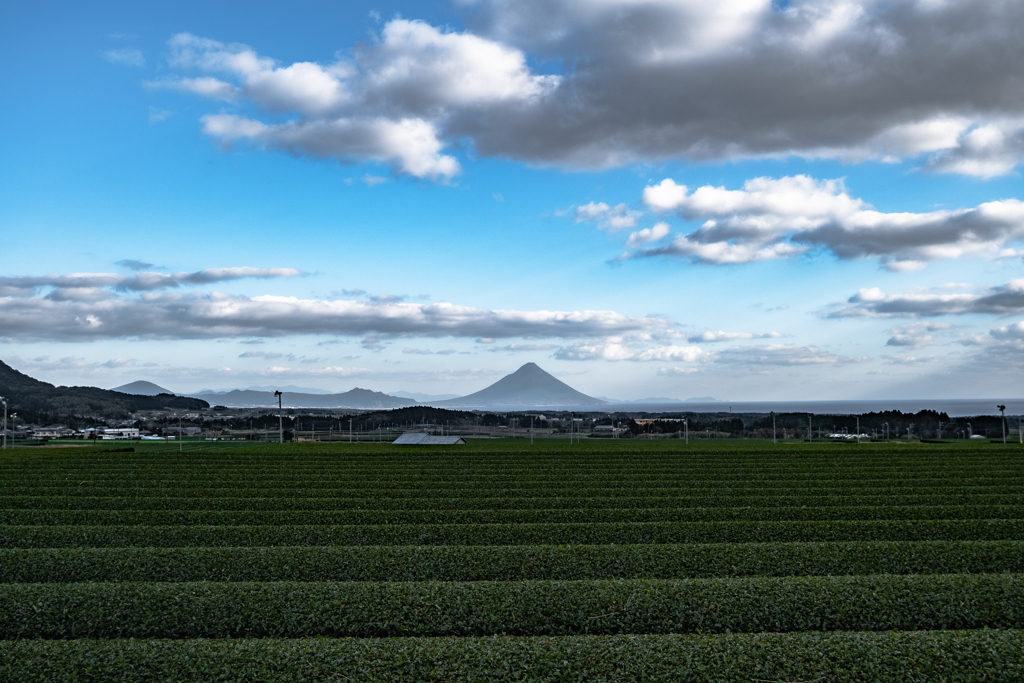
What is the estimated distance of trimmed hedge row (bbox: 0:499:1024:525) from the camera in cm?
1986

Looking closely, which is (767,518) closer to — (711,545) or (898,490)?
(711,545)

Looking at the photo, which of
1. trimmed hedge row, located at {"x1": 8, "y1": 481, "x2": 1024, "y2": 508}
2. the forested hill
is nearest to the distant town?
the forested hill

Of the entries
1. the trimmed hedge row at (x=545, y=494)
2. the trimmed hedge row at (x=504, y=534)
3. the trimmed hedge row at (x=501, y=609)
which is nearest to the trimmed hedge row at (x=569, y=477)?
the trimmed hedge row at (x=545, y=494)

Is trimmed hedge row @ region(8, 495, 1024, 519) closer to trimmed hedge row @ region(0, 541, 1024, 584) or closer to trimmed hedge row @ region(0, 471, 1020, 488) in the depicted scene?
trimmed hedge row @ region(0, 471, 1020, 488)

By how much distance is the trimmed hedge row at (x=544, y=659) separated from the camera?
8344 mm

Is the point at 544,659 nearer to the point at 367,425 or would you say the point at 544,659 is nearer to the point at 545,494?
the point at 545,494

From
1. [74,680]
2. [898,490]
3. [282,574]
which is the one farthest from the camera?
[898,490]

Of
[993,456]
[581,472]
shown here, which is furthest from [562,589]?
[993,456]

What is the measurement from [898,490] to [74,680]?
1040 inches

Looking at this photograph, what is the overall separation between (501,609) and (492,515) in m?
9.62

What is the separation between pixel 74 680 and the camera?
8289 millimetres

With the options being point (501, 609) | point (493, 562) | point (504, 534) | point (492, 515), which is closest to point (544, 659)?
point (501, 609)

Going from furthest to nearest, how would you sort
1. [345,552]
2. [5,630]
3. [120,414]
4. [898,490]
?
[120,414] < [898,490] < [345,552] < [5,630]

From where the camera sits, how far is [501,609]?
1088 centimetres
